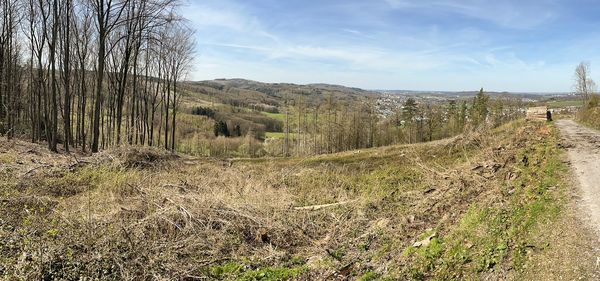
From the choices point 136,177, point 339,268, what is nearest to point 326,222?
point 339,268

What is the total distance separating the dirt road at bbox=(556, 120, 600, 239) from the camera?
5.52 m

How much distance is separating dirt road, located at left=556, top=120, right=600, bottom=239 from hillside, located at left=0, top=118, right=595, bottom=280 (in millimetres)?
245

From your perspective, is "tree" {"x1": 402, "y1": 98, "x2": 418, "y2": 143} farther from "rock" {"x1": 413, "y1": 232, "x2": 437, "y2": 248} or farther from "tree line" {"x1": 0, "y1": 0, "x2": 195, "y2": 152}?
"rock" {"x1": 413, "y1": 232, "x2": 437, "y2": 248}

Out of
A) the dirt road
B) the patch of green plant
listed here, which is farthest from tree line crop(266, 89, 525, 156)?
the patch of green plant

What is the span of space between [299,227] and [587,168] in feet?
19.1

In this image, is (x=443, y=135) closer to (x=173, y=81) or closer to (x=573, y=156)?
(x=173, y=81)

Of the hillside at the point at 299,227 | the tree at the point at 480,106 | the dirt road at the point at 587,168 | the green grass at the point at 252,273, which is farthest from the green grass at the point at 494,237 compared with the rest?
the tree at the point at 480,106

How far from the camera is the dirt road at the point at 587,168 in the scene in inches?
217

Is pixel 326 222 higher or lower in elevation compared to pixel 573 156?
lower

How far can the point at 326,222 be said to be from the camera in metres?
7.93

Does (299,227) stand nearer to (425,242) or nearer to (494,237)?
(425,242)

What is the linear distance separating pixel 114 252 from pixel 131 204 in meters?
2.46

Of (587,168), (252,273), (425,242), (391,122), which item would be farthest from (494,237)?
(391,122)

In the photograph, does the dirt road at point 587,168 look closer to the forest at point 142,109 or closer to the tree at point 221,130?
the forest at point 142,109
